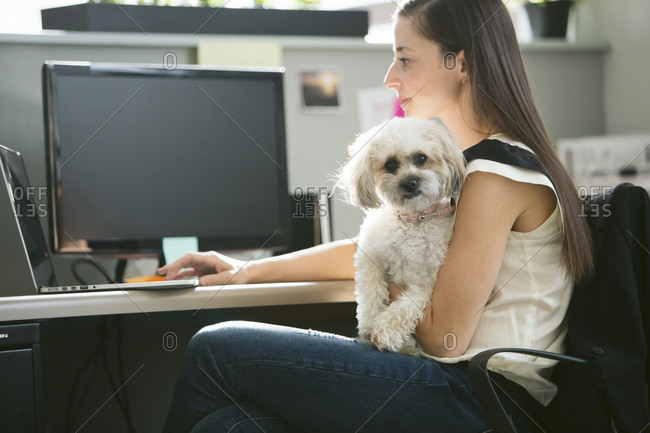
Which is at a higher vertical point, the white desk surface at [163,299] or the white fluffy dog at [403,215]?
the white fluffy dog at [403,215]

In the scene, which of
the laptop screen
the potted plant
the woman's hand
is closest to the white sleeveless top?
the woman's hand

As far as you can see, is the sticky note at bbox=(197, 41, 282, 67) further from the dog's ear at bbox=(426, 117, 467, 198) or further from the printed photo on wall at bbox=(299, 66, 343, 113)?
the dog's ear at bbox=(426, 117, 467, 198)

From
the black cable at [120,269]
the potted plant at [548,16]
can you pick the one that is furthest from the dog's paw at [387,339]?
the potted plant at [548,16]

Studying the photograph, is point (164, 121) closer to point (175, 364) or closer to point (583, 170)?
point (175, 364)

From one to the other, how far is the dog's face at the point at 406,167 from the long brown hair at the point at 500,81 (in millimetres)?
90

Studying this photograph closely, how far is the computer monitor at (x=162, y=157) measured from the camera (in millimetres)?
1390

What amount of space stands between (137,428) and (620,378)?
128 cm

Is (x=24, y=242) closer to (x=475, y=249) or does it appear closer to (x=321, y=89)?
(x=475, y=249)

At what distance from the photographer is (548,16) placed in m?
2.00

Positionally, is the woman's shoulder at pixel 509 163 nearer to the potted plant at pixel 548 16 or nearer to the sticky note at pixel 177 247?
the sticky note at pixel 177 247

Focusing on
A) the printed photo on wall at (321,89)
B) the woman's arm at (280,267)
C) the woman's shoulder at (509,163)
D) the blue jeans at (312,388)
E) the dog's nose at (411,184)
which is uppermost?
the printed photo on wall at (321,89)

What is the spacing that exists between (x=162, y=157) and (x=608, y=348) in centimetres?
100

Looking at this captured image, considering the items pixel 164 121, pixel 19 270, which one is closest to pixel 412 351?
pixel 164 121

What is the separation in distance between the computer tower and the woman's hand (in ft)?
1.07
